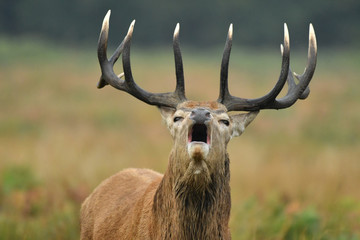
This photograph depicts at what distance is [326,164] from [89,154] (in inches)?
196

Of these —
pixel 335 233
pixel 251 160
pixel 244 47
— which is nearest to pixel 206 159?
pixel 335 233

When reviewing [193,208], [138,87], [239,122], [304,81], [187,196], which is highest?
[304,81]

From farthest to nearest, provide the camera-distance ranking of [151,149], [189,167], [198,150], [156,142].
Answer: [156,142], [151,149], [189,167], [198,150]

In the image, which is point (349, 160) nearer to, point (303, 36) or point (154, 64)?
point (154, 64)

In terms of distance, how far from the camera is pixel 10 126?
17.4 metres

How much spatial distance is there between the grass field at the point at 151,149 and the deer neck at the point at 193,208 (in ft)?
9.43

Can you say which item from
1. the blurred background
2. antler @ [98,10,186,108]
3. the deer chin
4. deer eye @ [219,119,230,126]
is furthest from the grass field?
the deer chin

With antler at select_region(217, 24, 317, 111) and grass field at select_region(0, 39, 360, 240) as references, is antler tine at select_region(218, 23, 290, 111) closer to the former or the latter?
antler at select_region(217, 24, 317, 111)

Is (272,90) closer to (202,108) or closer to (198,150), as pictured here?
(202,108)

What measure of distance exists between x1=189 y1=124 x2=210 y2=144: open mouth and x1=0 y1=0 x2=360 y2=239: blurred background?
326cm

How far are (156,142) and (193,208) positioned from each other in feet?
33.4

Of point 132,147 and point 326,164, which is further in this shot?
point 132,147

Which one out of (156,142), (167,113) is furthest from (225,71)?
(156,142)

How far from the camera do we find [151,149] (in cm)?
1483
